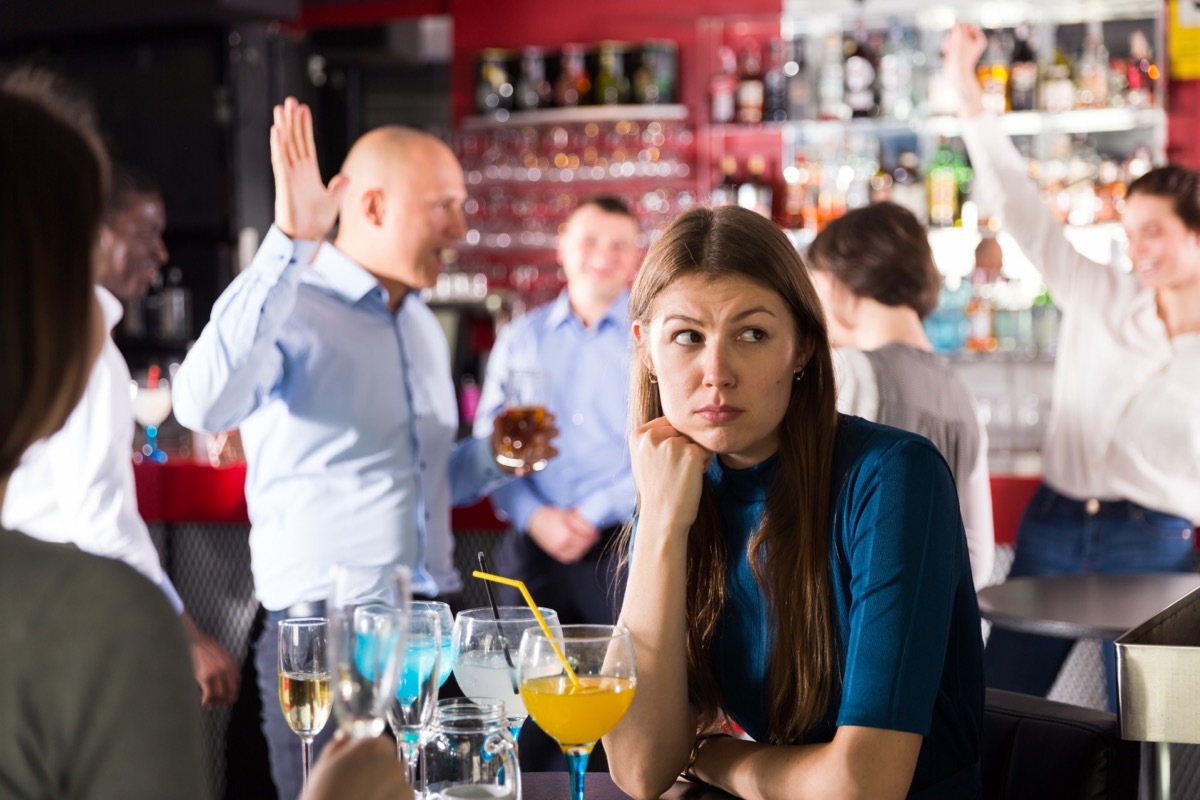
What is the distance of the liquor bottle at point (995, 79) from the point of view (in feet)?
19.5

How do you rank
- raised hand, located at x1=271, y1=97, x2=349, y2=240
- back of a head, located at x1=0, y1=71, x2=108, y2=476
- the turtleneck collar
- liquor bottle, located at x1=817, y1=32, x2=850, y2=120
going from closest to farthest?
back of a head, located at x1=0, y1=71, x2=108, y2=476
the turtleneck collar
raised hand, located at x1=271, y1=97, x2=349, y2=240
liquor bottle, located at x1=817, y1=32, x2=850, y2=120

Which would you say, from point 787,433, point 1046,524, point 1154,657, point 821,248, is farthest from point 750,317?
point 1046,524

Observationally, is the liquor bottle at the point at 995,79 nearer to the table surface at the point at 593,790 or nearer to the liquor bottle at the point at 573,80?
the liquor bottle at the point at 573,80

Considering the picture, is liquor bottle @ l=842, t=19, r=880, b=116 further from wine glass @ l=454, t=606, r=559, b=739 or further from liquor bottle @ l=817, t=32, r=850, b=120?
wine glass @ l=454, t=606, r=559, b=739

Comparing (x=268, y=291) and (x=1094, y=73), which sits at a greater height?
(x=1094, y=73)

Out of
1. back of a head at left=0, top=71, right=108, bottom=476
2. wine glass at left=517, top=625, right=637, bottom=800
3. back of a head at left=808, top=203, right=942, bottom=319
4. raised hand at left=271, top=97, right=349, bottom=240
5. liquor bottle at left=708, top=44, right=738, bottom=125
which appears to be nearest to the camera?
back of a head at left=0, top=71, right=108, bottom=476

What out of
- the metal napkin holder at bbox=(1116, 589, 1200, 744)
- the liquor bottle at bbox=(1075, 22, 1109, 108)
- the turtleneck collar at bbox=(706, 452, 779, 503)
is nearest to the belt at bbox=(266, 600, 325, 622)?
the turtleneck collar at bbox=(706, 452, 779, 503)

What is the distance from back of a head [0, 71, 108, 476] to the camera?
33.2 inches

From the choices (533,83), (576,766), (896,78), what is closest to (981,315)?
(896,78)

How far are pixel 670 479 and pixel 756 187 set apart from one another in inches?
196

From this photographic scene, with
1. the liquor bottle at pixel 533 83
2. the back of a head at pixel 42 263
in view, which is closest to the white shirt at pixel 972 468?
the back of a head at pixel 42 263

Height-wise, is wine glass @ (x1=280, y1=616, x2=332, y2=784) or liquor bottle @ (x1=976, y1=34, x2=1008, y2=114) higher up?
liquor bottle @ (x1=976, y1=34, x2=1008, y2=114)

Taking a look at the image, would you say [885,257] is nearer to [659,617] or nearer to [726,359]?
[726,359]

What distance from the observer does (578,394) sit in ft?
13.4
